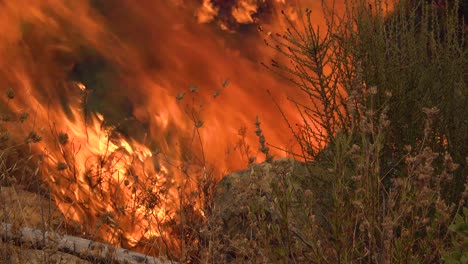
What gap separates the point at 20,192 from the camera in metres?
5.16

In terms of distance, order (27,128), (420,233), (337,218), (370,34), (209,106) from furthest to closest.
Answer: (209,106)
(27,128)
(370,34)
(420,233)
(337,218)

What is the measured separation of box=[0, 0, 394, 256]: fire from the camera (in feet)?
17.4

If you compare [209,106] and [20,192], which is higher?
[209,106]

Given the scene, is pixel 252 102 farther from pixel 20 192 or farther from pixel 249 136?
pixel 20 192

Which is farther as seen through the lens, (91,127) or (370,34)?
(91,127)

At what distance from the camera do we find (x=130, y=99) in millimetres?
5492

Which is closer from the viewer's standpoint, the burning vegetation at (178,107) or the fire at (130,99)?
the burning vegetation at (178,107)

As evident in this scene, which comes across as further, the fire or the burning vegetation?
the fire

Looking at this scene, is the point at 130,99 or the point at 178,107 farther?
the point at 178,107

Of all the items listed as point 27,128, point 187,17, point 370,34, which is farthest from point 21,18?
point 370,34

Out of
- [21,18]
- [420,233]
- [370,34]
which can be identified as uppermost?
[21,18]

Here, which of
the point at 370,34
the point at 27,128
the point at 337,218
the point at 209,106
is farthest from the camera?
the point at 209,106

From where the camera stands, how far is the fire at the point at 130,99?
5.30 meters

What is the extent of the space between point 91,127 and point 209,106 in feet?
2.83
